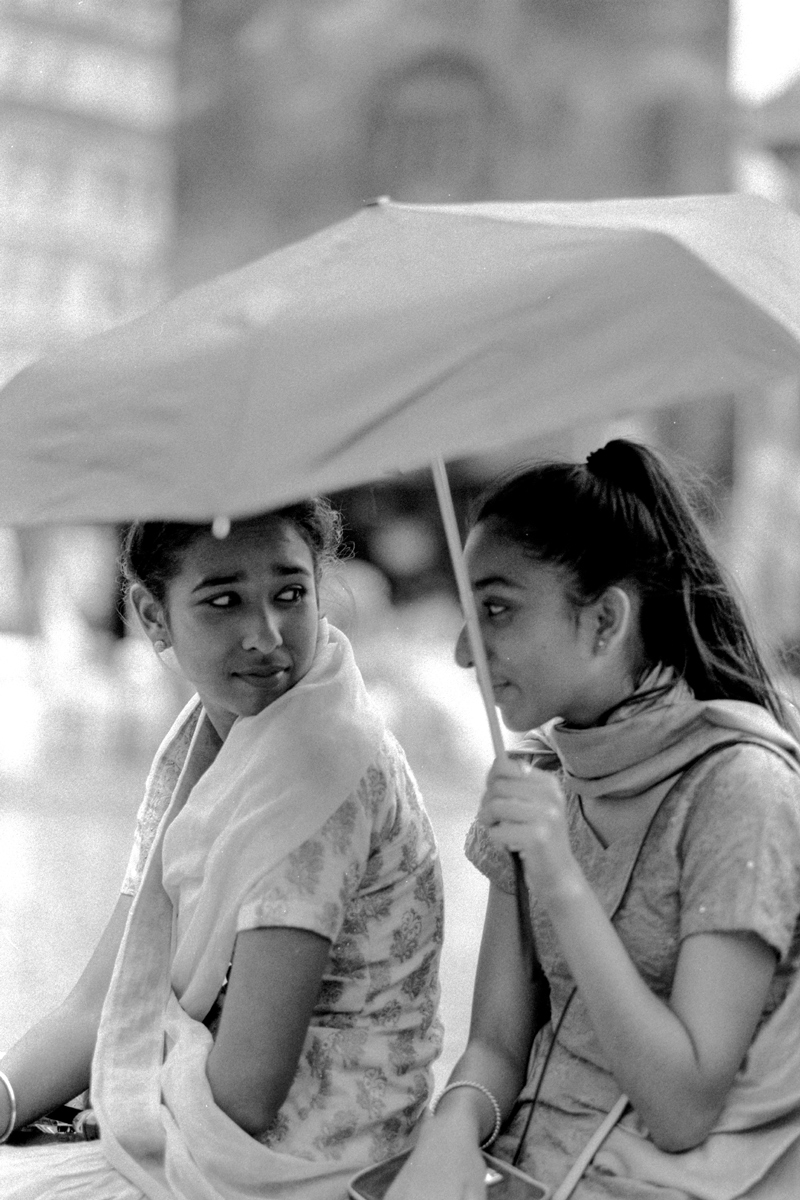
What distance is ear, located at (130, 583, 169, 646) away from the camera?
1.97 metres

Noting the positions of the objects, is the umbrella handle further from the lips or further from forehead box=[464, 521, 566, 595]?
the lips

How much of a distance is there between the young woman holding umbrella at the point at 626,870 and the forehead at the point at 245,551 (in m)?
0.21

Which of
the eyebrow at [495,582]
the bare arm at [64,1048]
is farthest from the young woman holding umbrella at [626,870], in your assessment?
the bare arm at [64,1048]

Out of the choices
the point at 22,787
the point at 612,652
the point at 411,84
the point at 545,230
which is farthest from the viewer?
the point at 411,84

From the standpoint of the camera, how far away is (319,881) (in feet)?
5.82

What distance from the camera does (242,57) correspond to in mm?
7211

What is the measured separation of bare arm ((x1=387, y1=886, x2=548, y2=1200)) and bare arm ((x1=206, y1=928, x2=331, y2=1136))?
6.4 inches

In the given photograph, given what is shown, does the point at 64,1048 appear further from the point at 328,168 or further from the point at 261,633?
the point at 328,168

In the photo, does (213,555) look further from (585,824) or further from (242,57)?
(242,57)

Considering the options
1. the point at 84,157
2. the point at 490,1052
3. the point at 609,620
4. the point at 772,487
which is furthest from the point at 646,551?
the point at 84,157

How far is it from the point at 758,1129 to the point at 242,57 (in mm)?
6293

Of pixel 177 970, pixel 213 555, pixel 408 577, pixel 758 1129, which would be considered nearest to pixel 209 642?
pixel 213 555

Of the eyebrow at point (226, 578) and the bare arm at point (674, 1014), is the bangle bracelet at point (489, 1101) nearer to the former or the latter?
the bare arm at point (674, 1014)

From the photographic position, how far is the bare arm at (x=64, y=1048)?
2.04 m
